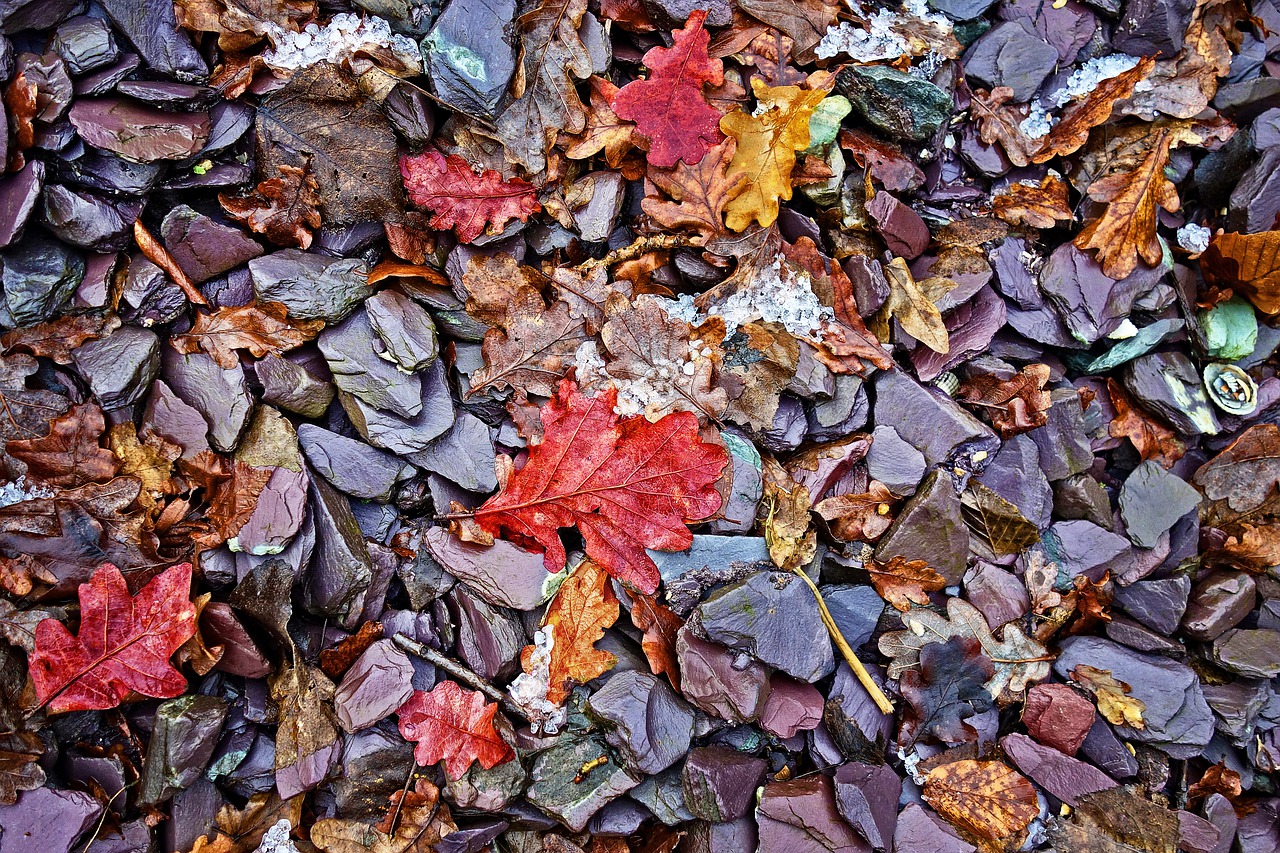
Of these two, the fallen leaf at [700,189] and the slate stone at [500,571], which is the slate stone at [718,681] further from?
the fallen leaf at [700,189]

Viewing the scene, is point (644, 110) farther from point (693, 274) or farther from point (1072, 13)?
point (1072, 13)

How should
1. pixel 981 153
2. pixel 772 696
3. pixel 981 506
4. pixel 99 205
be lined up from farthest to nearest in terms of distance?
pixel 981 153 < pixel 981 506 < pixel 772 696 < pixel 99 205

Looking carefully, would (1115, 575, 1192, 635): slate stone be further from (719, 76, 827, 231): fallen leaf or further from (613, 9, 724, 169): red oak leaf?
(613, 9, 724, 169): red oak leaf

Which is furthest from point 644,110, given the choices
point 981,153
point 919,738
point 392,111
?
point 919,738

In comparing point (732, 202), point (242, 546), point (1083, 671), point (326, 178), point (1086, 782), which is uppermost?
point (326, 178)

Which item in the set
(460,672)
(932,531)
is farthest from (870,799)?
(460,672)
